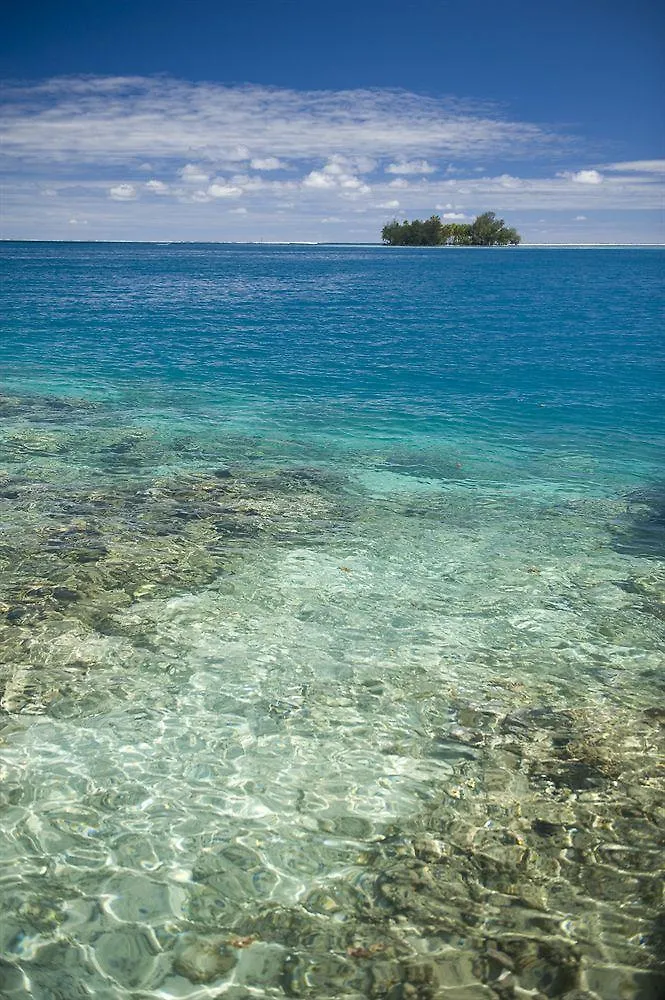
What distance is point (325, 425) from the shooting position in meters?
21.3

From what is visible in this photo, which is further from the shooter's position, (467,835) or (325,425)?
(325,425)

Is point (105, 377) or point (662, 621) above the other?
point (105, 377)

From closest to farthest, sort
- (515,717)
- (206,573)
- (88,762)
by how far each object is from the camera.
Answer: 1. (88,762)
2. (515,717)
3. (206,573)

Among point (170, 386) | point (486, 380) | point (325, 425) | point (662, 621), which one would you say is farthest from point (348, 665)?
point (486, 380)

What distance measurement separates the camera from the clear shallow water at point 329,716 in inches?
193

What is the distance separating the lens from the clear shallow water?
16.1 feet

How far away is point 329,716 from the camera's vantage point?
745 centimetres

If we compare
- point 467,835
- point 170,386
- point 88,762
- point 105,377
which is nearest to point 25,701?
point 88,762

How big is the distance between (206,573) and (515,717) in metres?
5.15

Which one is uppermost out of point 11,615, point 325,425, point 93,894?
point 325,425

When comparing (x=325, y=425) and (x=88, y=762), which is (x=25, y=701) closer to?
(x=88, y=762)

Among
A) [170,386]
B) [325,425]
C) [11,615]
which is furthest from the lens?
[170,386]

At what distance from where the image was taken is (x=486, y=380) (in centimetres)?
2988

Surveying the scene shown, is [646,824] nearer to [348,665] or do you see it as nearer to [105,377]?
[348,665]
